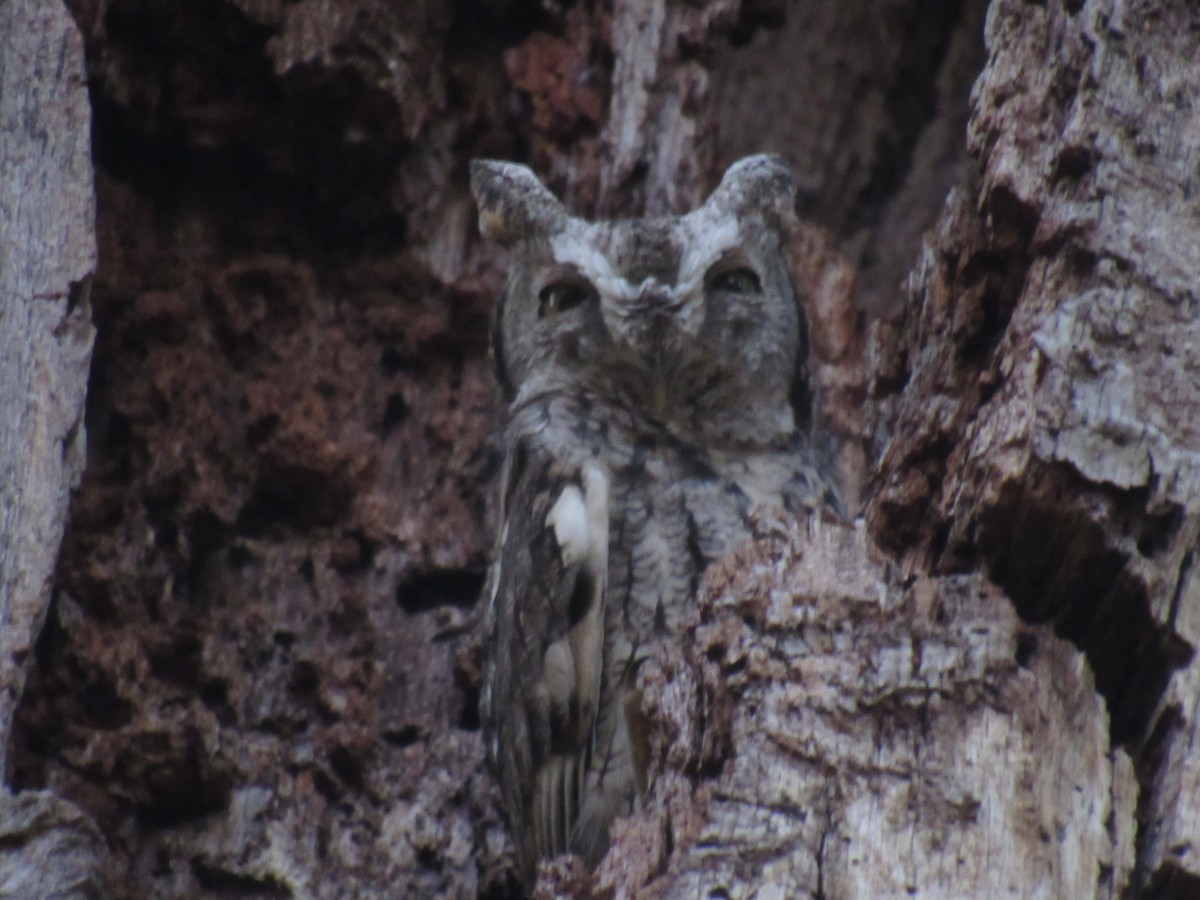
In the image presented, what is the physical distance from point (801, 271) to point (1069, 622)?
187 cm

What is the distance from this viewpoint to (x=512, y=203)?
9.91ft

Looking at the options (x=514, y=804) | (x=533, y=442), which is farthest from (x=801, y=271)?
(x=514, y=804)

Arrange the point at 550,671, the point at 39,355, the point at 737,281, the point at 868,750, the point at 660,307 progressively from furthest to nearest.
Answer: the point at 737,281 → the point at 660,307 → the point at 550,671 → the point at 39,355 → the point at 868,750

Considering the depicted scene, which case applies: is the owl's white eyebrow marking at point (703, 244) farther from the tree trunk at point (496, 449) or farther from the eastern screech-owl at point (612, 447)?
the tree trunk at point (496, 449)

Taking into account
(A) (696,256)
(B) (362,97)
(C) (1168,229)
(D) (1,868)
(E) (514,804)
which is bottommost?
(D) (1,868)

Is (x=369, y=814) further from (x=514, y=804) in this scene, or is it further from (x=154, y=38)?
(x=154, y=38)

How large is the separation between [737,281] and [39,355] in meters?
1.27

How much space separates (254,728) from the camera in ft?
8.87

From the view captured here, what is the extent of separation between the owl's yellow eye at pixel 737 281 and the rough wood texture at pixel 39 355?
3.62 feet

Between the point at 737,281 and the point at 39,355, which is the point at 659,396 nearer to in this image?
the point at 737,281

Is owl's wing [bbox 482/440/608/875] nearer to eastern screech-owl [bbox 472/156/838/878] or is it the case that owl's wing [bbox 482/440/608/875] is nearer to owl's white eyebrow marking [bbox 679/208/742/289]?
eastern screech-owl [bbox 472/156/838/878]

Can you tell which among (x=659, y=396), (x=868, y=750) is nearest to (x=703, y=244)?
(x=659, y=396)

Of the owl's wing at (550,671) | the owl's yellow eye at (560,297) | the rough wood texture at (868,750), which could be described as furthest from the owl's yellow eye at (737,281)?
the rough wood texture at (868,750)

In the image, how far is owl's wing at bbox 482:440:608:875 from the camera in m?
2.70
